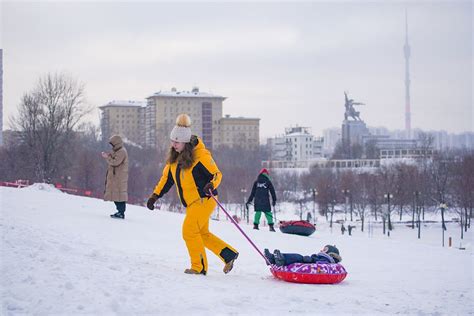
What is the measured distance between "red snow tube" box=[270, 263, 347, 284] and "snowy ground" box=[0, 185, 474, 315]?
0.56 ft

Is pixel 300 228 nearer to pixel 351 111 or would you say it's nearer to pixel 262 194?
pixel 262 194

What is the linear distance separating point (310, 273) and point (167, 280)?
2.02 metres

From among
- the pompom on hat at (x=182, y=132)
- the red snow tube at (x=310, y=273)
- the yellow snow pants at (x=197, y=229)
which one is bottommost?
the red snow tube at (x=310, y=273)

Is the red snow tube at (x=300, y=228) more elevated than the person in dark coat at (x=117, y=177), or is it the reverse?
the person in dark coat at (x=117, y=177)

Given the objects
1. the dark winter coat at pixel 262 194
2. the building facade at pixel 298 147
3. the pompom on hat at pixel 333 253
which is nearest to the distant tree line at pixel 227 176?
the dark winter coat at pixel 262 194

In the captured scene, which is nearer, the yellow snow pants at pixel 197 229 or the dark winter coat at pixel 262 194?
the yellow snow pants at pixel 197 229

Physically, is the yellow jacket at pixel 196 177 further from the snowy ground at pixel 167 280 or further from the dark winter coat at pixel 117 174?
the dark winter coat at pixel 117 174

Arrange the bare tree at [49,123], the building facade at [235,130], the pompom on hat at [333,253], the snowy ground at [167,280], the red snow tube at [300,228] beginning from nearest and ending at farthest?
the snowy ground at [167,280] < the pompom on hat at [333,253] < the red snow tube at [300,228] < the bare tree at [49,123] < the building facade at [235,130]

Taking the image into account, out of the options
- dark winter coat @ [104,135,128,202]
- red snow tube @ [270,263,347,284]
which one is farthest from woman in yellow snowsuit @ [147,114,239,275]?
dark winter coat @ [104,135,128,202]

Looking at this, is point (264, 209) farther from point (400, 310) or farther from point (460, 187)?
point (460, 187)

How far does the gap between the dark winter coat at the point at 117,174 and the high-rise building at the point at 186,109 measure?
133m

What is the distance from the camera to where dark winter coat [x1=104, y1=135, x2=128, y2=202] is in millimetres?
14172

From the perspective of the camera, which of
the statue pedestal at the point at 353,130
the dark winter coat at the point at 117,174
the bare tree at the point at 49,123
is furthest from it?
the statue pedestal at the point at 353,130

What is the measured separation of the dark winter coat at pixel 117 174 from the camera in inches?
558
